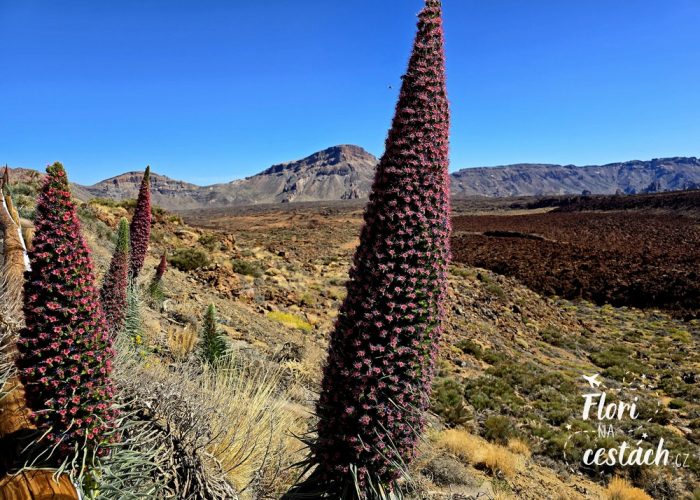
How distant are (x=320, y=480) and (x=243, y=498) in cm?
120

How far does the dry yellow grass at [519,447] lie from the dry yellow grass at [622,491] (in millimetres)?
1441

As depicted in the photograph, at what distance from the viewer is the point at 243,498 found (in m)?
3.31

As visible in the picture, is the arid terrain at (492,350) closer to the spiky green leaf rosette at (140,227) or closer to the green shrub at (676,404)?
the green shrub at (676,404)

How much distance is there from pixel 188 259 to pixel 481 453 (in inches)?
465

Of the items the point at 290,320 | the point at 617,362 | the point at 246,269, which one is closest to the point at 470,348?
the point at 617,362

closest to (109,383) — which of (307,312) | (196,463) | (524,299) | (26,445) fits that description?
(26,445)

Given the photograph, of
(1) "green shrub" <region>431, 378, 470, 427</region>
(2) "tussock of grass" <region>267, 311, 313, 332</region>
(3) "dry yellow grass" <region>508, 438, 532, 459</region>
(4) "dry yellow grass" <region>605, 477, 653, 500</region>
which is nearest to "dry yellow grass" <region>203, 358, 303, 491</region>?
(1) "green shrub" <region>431, 378, 470, 427</region>

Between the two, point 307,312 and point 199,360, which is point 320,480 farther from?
point 307,312

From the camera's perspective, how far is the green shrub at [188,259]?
49.6 ft

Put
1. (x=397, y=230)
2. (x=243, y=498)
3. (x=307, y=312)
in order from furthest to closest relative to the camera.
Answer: (x=307, y=312) → (x=243, y=498) → (x=397, y=230)

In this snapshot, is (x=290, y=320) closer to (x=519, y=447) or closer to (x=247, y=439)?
(x=519, y=447)

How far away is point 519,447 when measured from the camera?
8.80 m

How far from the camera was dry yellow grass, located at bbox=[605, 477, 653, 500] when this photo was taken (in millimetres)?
7273

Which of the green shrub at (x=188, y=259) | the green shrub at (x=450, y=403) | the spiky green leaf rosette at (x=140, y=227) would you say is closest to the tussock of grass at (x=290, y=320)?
the green shrub at (x=188, y=259)
